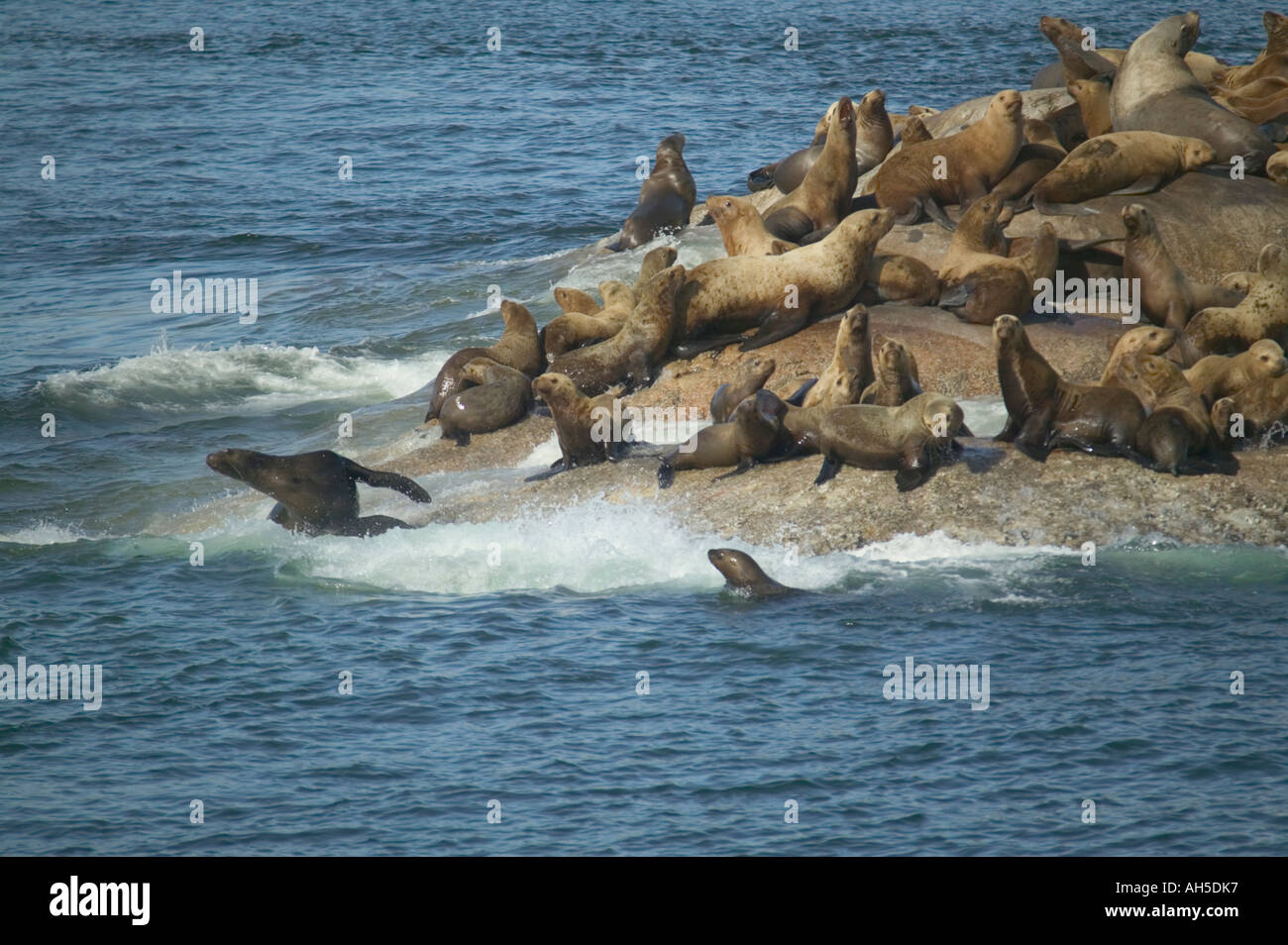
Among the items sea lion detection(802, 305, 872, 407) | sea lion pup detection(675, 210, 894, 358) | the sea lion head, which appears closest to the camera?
the sea lion head

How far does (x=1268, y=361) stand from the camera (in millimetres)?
10883

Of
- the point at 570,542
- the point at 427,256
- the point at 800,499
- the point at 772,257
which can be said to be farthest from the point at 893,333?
the point at 427,256

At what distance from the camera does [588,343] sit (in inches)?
551

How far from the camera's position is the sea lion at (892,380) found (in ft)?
36.7

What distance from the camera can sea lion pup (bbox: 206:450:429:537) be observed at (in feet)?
39.2

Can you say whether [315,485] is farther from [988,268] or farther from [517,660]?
[988,268]

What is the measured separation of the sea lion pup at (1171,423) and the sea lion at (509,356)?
5195 millimetres

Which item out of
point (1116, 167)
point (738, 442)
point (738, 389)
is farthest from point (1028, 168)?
point (738, 442)

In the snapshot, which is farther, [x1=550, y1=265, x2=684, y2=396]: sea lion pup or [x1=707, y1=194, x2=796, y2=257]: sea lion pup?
[x1=707, y1=194, x2=796, y2=257]: sea lion pup

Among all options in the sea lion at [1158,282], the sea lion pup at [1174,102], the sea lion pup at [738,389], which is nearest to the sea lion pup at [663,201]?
the sea lion pup at [1174,102]

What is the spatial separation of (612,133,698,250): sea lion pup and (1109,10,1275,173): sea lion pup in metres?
5.38

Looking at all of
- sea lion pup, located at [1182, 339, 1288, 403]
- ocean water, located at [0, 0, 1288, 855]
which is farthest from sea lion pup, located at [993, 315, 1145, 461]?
ocean water, located at [0, 0, 1288, 855]

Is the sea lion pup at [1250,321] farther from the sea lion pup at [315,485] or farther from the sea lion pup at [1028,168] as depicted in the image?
the sea lion pup at [315,485]

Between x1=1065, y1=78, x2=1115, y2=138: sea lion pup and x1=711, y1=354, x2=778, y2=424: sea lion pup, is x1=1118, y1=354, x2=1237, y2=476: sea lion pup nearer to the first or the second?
x1=711, y1=354, x2=778, y2=424: sea lion pup
